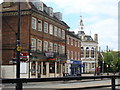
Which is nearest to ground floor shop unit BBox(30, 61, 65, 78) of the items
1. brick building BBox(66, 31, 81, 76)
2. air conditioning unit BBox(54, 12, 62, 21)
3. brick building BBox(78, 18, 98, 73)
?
brick building BBox(66, 31, 81, 76)

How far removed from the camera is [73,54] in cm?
5697

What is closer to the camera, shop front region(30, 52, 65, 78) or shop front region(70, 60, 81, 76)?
shop front region(30, 52, 65, 78)

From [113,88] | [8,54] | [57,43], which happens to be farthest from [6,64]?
[113,88]

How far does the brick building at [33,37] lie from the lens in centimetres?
3656

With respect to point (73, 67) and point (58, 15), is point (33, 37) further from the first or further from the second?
point (73, 67)

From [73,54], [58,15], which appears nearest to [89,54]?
[73,54]

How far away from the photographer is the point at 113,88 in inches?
226

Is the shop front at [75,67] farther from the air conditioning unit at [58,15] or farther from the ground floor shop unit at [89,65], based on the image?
the ground floor shop unit at [89,65]

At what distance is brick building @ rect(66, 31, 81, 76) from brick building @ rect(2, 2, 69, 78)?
823 cm

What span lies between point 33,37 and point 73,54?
2082cm

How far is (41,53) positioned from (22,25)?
5.49 metres

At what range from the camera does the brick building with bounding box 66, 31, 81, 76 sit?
53.6 m

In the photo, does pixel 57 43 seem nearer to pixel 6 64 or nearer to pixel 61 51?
pixel 61 51

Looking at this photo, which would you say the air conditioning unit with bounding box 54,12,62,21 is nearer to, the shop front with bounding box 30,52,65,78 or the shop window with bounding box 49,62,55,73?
the shop front with bounding box 30,52,65,78
